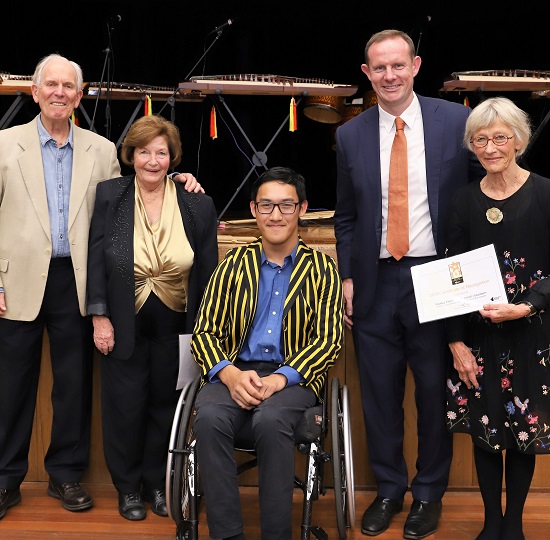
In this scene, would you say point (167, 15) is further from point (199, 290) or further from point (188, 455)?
point (188, 455)

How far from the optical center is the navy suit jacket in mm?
2672

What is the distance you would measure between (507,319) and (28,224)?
1.70 meters

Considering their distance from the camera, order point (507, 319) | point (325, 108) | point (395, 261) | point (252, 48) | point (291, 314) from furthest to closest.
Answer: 1. point (252, 48)
2. point (325, 108)
3. point (395, 261)
4. point (291, 314)
5. point (507, 319)

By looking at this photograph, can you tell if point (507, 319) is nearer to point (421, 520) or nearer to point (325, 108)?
point (421, 520)

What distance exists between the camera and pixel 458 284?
247 centimetres

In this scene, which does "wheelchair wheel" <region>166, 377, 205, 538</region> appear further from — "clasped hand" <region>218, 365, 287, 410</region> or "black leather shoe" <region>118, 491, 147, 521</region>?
"black leather shoe" <region>118, 491, 147, 521</region>

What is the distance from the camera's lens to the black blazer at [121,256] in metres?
2.79

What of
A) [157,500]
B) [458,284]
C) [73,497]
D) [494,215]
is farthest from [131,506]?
[494,215]

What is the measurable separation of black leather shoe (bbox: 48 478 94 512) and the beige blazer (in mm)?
700

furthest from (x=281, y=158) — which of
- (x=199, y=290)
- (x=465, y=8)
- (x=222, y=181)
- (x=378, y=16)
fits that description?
(x=199, y=290)

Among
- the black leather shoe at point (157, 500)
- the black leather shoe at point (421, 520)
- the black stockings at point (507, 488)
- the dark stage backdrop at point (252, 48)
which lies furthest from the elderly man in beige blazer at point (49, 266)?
the dark stage backdrop at point (252, 48)

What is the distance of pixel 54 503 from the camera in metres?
3.07

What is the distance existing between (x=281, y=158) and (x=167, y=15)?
1.74 m

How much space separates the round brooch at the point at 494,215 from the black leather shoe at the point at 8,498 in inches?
80.2
